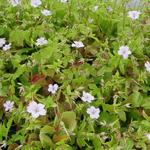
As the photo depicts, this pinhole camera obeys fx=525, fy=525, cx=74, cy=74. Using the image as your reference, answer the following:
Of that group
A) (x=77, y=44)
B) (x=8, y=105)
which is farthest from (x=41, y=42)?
(x=8, y=105)

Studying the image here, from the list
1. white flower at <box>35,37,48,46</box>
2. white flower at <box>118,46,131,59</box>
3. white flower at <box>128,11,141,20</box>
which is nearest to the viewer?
white flower at <box>118,46,131,59</box>

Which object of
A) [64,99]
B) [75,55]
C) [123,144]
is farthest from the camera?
[75,55]

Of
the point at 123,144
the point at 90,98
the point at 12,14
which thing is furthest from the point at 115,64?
the point at 12,14

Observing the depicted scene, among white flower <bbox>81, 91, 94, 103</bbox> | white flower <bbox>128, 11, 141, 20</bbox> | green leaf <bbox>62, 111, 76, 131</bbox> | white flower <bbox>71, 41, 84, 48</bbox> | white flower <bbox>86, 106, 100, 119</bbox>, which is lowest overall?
green leaf <bbox>62, 111, 76, 131</bbox>

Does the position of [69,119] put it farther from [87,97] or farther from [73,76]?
[73,76]

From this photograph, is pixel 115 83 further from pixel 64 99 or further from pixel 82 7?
pixel 82 7

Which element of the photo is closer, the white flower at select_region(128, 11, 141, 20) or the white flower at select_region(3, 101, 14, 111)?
the white flower at select_region(3, 101, 14, 111)

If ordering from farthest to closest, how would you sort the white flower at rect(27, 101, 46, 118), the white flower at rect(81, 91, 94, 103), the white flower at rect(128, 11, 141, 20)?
the white flower at rect(128, 11, 141, 20)
the white flower at rect(81, 91, 94, 103)
the white flower at rect(27, 101, 46, 118)

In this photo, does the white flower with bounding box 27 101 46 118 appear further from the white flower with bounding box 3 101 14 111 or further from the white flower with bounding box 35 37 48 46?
the white flower with bounding box 35 37 48 46

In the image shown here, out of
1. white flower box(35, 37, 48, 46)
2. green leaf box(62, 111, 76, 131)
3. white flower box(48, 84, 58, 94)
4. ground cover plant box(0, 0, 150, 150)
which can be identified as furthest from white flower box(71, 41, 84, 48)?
green leaf box(62, 111, 76, 131)
